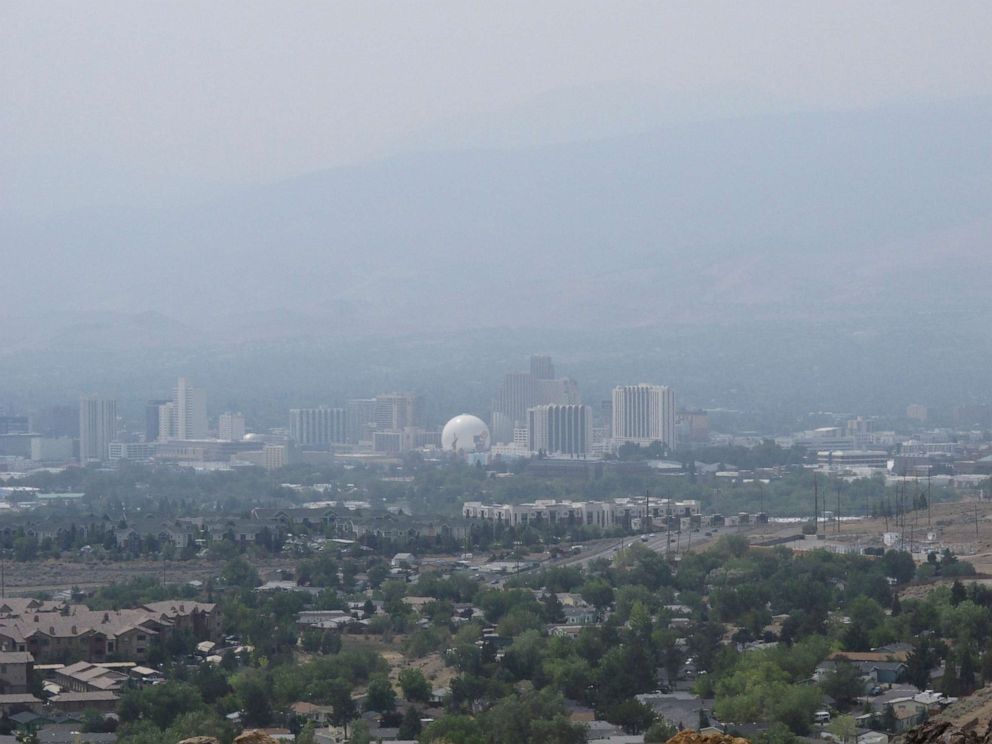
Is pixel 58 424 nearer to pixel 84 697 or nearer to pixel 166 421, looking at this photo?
pixel 166 421

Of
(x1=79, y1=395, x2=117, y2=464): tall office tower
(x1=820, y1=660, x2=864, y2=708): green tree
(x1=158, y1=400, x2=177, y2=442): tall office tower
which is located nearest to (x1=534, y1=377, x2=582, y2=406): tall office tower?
(x1=158, y1=400, x2=177, y2=442): tall office tower

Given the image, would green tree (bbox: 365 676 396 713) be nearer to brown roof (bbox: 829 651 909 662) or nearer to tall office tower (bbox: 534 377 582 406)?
brown roof (bbox: 829 651 909 662)

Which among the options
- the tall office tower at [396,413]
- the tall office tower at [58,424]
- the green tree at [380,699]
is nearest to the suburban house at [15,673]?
the green tree at [380,699]

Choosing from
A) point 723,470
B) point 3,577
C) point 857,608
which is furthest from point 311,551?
point 723,470

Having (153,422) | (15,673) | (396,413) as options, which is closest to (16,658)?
(15,673)

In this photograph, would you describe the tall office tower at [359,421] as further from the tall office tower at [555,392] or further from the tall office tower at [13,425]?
the tall office tower at [13,425]
